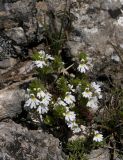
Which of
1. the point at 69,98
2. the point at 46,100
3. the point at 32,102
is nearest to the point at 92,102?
the point at 69,98

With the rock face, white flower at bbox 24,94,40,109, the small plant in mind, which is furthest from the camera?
the rock face

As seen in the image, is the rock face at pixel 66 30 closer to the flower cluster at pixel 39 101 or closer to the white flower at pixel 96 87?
the white flower at pixel 96 87

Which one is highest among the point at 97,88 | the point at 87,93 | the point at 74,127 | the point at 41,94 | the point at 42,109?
the point at 97,88

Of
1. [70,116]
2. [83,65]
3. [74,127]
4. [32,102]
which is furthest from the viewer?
[83,65]

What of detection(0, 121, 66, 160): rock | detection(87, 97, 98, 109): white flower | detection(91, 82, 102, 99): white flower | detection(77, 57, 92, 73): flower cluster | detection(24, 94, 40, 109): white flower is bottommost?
detection(0, 121, 66, 160): rock

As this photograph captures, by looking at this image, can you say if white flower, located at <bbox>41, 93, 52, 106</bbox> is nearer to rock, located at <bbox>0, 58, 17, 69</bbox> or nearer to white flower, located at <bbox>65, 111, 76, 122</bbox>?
white flower, located at <bbox>65, 111, 76, 122</bbox>

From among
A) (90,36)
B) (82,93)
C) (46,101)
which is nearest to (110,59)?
(90,36)

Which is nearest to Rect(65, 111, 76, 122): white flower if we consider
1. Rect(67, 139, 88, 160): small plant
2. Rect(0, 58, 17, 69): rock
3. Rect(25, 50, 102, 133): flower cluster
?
Rect(25, 50, 102, 133): flower cluster

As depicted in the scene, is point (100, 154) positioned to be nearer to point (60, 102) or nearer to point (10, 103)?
point (60, 102)
